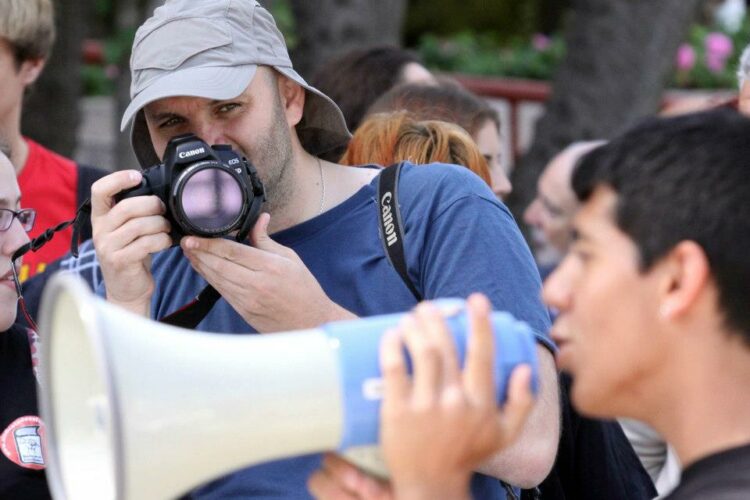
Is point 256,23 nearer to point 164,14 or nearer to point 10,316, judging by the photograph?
point 164,14

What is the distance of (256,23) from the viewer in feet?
9.31

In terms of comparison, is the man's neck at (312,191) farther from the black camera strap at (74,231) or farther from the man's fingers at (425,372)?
the man's fingers at (425,372)

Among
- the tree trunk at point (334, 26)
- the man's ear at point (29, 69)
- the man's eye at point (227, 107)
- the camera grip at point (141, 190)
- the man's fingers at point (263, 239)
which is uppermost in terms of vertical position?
the man's eye at point (227, 107)

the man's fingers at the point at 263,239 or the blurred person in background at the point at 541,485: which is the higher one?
the man's fingers at the point at 263,239

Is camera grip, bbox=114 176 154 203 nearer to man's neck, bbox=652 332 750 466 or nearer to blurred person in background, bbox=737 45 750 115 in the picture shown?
man's neck, bbox=652 332 750 466

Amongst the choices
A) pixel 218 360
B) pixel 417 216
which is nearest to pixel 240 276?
pixel 417 216

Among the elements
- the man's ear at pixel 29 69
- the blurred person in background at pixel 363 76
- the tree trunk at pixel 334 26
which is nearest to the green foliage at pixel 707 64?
the tree trunk at pixel 334 26

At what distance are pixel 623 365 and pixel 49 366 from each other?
84cm

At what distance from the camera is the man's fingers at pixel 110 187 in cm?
249

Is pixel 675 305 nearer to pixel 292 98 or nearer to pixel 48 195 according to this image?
pixel 292 98

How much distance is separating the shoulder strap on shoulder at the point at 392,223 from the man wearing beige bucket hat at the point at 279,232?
1 centimetres

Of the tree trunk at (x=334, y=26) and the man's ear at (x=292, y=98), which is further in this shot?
the tree trunk at (x=334, y=26)

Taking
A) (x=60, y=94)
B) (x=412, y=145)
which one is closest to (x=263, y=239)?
→ (x=412, y=145)

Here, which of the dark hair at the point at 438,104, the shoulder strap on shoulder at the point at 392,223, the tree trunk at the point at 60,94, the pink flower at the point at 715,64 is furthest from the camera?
the pink flower at the point at 715,64
